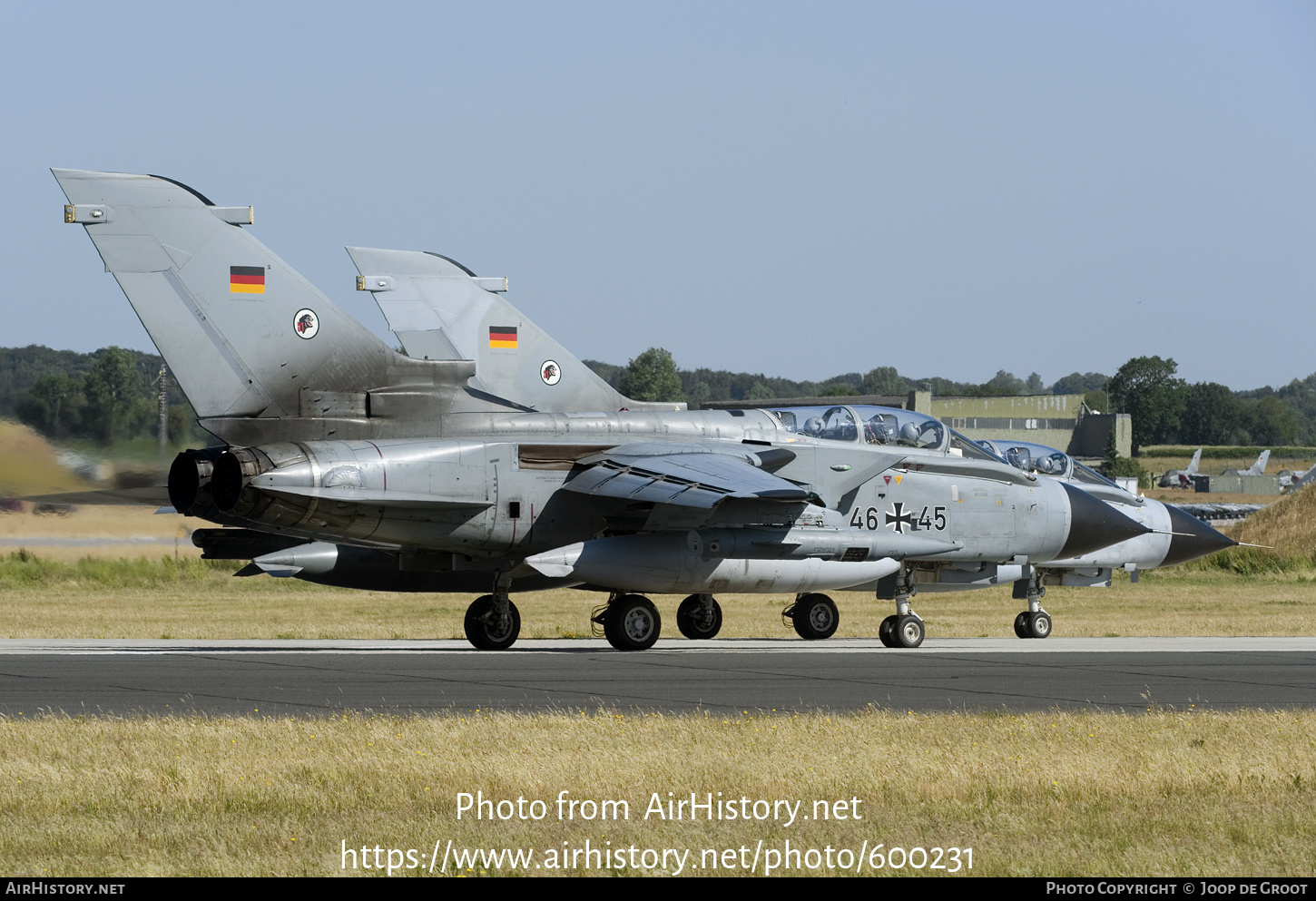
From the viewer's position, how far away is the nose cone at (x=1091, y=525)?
21859 millimetres

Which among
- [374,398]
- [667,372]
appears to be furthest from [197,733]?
[667,372]

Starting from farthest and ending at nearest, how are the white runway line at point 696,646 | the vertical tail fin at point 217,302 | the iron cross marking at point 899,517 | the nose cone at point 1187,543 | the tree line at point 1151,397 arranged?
1. the tree line at point 1151,397
2. the nose cone at point 1187,543
3. the iron cross marking at point 899,517
4. the white runway line at point 696,646
5. the vertical tail fin at point 217,302

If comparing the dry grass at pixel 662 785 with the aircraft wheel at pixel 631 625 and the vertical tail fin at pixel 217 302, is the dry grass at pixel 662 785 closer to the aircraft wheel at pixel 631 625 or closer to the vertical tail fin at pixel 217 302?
the vertical tail fin at pixel 217 302

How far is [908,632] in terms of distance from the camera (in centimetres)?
1991

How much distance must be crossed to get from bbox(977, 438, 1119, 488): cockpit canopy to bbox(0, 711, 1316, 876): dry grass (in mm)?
12945

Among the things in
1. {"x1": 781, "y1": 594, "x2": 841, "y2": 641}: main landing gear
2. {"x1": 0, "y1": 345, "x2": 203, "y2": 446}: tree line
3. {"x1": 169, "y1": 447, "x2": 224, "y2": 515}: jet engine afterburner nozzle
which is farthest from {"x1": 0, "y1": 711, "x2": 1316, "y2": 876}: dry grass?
{"x1": 0, "y1": 345, "x2": 203, "y2": 446}: tree line

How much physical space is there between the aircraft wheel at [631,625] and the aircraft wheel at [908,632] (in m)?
3.44

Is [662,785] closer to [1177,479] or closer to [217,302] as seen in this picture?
[217,302]

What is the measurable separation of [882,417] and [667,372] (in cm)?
8928

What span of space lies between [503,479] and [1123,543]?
430 inches

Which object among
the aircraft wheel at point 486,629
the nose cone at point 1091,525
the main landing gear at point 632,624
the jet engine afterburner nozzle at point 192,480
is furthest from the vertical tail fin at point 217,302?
the nose cone at point 1091,525

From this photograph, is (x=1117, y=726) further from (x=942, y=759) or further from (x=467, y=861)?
(x=467, y=861)

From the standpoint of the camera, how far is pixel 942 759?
361 inches
